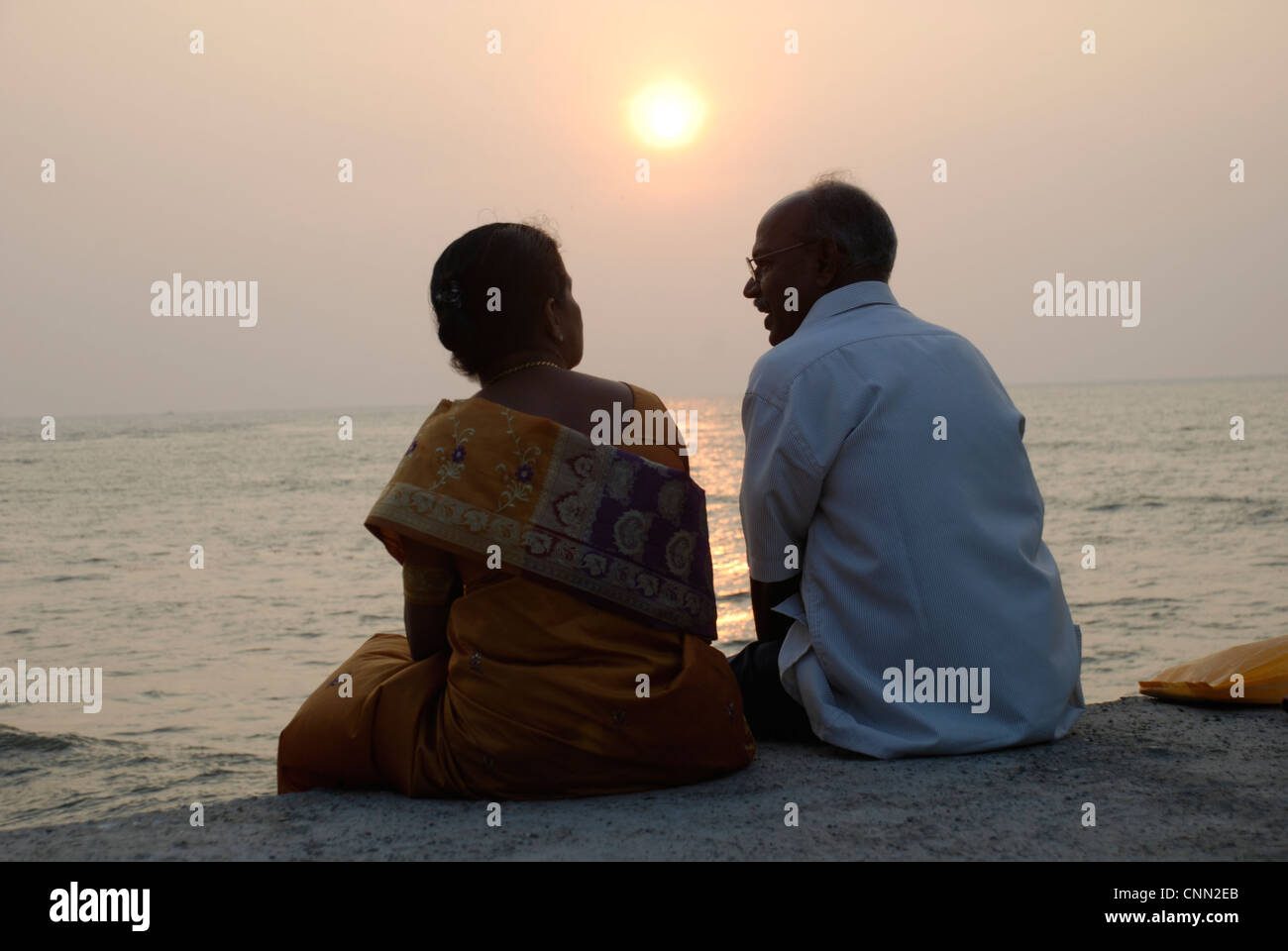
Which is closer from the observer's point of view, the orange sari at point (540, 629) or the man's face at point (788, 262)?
the orange sari at point (540, 629)

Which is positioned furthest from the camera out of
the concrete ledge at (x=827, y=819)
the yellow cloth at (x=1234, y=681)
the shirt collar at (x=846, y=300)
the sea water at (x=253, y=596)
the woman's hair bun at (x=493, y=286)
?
the sea water at (x=253, y=596)

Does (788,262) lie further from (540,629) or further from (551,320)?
(540,629)

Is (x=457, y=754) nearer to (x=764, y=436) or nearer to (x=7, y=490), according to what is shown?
(x=764, y=436)

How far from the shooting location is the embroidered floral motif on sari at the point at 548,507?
2.40 metres

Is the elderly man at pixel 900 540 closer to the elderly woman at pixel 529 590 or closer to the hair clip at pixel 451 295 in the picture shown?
the elderly woman at pixel 529 590

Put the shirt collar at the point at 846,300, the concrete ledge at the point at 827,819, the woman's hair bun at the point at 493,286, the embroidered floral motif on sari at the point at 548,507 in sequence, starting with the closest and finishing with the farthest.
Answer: the concrete ledge at the point at 827,819, the embroidered floral motif on sari at the point at 548,507, the woman's hair bun at the point at 493,286, the shirt collar at the point at 846,300

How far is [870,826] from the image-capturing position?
2242 millimetres

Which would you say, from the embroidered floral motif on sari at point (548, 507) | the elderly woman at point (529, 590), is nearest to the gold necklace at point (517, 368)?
the elderly woman at point (529, 590)

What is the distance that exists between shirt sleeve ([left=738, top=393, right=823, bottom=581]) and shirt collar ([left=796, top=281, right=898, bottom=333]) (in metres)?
0.32

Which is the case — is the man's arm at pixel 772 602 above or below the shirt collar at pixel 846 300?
below

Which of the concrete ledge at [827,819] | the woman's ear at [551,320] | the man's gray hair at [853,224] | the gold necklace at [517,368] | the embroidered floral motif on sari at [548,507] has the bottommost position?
the concrete ledge at [827,819]
